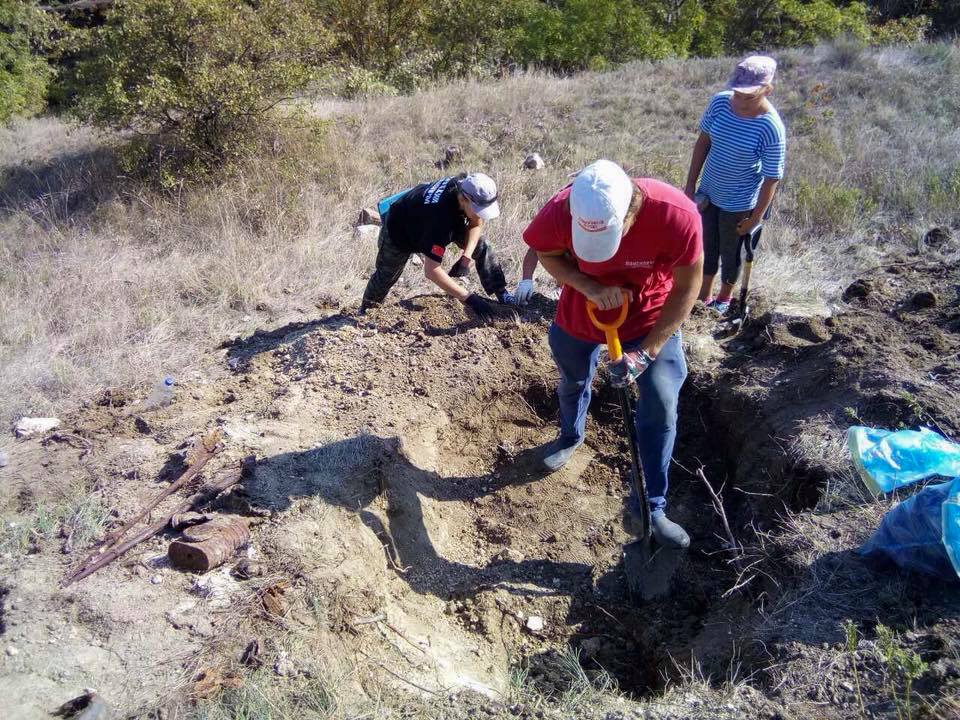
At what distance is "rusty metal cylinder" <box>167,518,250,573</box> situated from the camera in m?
3.24

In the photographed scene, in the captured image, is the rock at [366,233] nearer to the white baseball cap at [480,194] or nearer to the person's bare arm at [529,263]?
the white baseball cap at [480,194]

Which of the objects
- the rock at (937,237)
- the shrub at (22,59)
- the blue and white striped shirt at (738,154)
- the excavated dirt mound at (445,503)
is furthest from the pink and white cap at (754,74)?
the shrub at (22,59)

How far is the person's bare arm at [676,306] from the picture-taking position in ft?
9.84

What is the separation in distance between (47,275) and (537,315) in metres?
4.68

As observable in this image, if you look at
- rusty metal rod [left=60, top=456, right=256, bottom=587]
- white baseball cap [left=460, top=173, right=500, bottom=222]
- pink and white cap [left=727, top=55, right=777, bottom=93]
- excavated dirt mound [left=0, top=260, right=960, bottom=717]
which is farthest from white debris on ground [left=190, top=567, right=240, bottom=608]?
pink and white cap [left=727, top=55, right=777, bottom=93]

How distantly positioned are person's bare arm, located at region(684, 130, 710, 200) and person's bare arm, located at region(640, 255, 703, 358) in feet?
6.71

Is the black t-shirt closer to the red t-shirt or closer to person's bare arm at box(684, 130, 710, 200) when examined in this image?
the red t-shirt

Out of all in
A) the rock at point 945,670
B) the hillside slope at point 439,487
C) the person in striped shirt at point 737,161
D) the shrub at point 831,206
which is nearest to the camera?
the rock at point 945,670

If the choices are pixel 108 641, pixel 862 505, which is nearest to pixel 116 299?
pixel 108 641

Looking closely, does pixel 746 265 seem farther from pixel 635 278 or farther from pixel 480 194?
pixel 635 278

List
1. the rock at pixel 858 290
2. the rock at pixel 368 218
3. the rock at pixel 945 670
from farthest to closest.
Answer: the rock at pixel 368 218
the rock at pixel 858 290
the rock at pixel 945 670

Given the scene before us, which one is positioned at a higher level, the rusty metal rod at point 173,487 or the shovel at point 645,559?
the rusty metal rod at point 173,487

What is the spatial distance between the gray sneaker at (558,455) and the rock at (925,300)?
2.57m

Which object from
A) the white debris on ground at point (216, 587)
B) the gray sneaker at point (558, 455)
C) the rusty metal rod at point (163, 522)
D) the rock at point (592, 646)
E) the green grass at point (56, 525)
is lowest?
the rock at point (592, 646)
